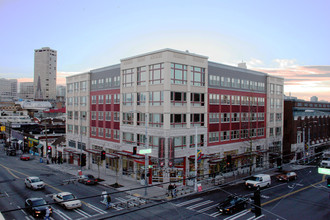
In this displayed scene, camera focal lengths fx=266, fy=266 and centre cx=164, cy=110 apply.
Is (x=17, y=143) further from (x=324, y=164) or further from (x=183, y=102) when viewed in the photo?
(x=324, y=164)

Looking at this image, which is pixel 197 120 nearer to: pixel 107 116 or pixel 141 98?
pixel 141 98

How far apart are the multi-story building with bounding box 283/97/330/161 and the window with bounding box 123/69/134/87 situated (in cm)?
3807

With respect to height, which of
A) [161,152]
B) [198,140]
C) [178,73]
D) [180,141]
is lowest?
[161,152]

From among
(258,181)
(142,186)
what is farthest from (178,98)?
(258,181)

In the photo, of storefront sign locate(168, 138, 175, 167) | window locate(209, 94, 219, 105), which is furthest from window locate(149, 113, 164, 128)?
window locate(209, 94, 219, 105)

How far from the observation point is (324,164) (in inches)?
1980

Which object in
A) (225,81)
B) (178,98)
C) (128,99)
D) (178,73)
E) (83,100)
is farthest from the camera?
(83,100)

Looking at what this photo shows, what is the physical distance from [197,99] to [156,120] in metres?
7.41

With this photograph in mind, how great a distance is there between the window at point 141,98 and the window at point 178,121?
570 centimetres

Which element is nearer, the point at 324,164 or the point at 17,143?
the point at 324,164

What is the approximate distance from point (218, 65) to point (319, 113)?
4380 cm

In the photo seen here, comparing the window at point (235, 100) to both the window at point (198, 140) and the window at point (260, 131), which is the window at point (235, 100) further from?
the window at point (198, 140)

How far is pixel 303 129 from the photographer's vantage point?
2438 inches

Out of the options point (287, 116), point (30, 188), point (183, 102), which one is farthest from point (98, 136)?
point (287, 116)
